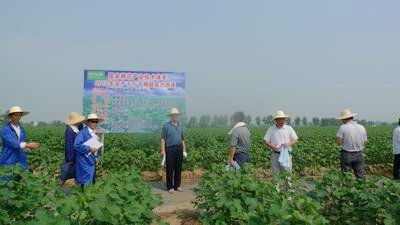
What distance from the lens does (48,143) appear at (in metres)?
17.4

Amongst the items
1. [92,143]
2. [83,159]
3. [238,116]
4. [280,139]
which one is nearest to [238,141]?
[238,116]

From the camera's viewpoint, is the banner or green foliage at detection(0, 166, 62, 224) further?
the banner

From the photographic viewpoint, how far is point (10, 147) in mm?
7258

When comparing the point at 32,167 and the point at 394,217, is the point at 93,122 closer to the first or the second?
the point at 394,217

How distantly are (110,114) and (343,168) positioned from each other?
581 centimetres

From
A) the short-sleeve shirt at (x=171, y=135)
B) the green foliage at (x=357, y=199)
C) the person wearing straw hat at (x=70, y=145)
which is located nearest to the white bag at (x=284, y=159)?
the green foliage at (x=357, y=199)

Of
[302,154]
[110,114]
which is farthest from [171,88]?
[302,154]

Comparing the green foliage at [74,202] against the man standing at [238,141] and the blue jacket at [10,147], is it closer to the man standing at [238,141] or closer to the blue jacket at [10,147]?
the blue jacket at [10,147]

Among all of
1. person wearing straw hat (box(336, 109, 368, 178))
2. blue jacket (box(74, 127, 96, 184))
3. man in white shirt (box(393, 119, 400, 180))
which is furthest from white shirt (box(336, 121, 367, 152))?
blue jacket (box(74, 127, 96, 184))

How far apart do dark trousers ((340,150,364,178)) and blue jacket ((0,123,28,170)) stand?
552cm

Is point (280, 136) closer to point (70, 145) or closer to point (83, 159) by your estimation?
point (83, 159)

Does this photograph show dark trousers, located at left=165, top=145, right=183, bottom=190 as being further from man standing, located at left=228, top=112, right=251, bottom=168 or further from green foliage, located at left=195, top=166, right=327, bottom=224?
green foliage, located at left=195, top=166, right=327, bottom=224

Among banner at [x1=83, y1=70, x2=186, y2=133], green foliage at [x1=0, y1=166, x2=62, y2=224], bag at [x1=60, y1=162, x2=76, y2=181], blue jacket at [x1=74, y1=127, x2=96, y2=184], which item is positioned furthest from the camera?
banner at [x1=83, y1=70, x2=186, y2=133]

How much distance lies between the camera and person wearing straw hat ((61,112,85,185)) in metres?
7.60
